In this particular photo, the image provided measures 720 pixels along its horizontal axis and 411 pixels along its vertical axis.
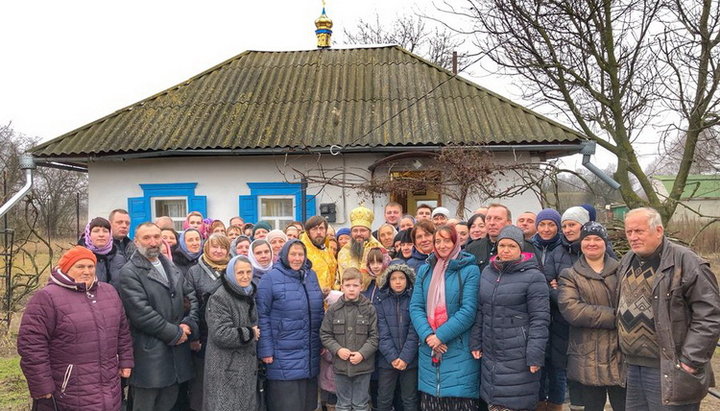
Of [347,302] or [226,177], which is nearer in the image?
[347,302]

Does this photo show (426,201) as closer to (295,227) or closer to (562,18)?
(562,18)

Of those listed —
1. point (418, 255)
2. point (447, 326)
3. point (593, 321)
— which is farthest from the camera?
point (418, 255)

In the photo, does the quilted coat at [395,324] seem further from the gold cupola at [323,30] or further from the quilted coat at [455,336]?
the gold cupola at [323,30]

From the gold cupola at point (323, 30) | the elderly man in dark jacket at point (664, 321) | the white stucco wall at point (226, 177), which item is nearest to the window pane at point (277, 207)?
the white stucco wall at point (226, 177)

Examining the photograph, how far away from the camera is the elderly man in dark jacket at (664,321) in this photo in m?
2.84

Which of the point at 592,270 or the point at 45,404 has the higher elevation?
the point at 592,270

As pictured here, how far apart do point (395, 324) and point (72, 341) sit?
85.5 inches

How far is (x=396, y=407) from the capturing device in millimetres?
4164

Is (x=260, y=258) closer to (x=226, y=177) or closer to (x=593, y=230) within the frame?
(x=593, y=230)

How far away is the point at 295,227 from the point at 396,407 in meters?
2.22

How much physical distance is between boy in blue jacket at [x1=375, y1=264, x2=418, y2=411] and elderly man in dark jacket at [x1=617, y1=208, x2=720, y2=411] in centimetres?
144

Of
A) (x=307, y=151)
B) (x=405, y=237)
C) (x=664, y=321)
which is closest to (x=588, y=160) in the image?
(x=307, y=151)

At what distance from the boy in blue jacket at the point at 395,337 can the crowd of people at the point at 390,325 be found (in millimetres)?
11

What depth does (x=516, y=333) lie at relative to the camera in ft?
11.3
